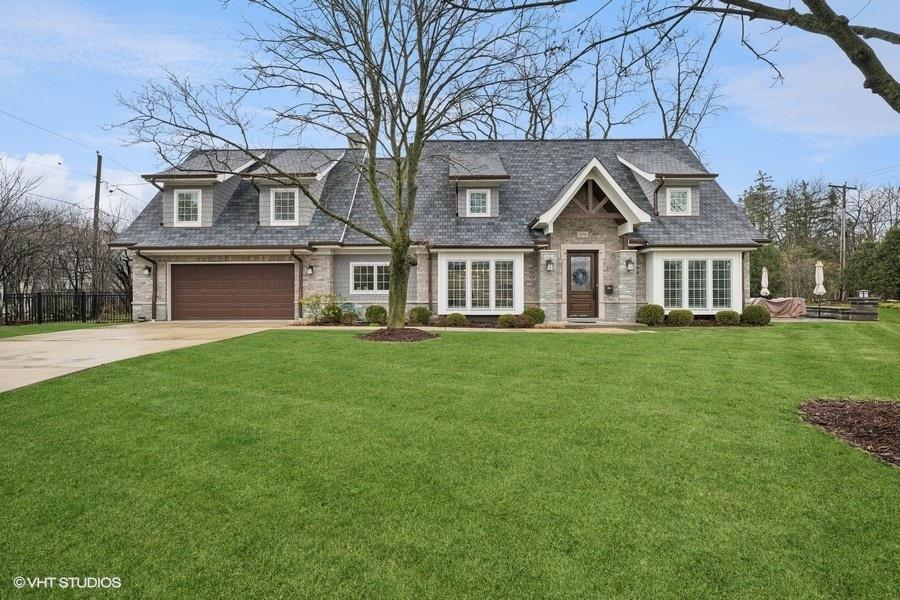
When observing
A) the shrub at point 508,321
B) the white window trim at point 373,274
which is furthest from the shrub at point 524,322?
the white window trim at point 373,274

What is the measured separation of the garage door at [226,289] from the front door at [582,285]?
1097 cm

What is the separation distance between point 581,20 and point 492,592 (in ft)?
16.6

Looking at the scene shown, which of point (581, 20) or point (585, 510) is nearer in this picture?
point (585, 510)

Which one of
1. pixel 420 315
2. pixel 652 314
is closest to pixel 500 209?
pixel 420 315

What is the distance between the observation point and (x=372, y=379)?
6.93 metres

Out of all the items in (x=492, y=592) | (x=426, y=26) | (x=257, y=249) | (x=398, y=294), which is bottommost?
(x=492, y=592)

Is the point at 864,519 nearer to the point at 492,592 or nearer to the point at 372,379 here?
the point at 492,592

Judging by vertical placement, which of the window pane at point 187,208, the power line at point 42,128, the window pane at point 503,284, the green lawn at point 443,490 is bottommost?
the green lawn at point 443,490

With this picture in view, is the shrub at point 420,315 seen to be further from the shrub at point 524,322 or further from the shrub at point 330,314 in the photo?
the shrub at point 524,322

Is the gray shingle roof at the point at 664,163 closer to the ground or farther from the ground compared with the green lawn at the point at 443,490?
farther from the ground

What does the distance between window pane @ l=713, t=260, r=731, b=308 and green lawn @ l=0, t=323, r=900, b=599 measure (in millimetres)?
10782

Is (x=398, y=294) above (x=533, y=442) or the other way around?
above

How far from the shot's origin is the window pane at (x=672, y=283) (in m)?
16.9

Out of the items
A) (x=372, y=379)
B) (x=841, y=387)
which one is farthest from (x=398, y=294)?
(x=841, y=387)
